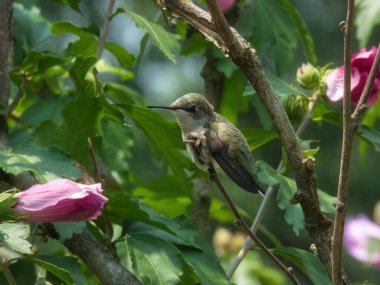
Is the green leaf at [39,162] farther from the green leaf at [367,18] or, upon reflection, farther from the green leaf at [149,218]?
the green leaf at [367,18]

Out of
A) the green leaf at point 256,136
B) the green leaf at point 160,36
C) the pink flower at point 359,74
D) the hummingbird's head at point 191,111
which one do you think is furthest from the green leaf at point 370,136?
the green leaf at point 160,36

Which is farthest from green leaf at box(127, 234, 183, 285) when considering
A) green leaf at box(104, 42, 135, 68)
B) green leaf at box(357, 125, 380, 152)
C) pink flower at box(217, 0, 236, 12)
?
pink flower at box(217, 0, 236, 12)

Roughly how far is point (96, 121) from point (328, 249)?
595 millimetres

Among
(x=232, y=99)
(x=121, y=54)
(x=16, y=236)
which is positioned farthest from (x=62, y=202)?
(x=232, y=99)

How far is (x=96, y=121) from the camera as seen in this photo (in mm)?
1771

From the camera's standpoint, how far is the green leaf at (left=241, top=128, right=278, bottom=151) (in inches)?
71.5

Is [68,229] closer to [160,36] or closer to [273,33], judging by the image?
[160,36]

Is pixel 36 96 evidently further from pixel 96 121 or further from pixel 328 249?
pixel 328 249

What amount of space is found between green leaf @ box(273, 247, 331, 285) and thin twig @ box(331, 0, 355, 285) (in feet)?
1.16

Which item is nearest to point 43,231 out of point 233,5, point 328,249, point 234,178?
point 234,178

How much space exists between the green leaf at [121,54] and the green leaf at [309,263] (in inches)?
24.4

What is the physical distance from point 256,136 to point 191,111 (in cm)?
21

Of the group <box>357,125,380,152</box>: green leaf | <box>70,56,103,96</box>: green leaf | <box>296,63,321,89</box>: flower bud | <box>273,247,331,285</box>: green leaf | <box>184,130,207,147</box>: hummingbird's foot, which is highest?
<box>296,63,321,89</box>: flower bud

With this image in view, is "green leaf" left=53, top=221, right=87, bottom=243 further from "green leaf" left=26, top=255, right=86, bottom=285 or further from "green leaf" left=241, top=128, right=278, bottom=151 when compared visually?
"green leaf" left=241, top=128, right=278, bottom=151
